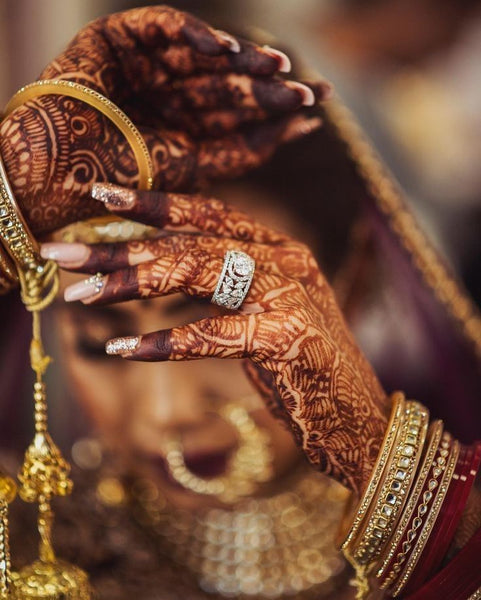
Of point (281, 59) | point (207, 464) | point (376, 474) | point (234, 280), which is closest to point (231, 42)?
point (281, 59)

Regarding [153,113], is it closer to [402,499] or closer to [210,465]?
[402,499]

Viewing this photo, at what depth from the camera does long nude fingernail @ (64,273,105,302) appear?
59cm

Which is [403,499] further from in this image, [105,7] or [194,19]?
[105,7]

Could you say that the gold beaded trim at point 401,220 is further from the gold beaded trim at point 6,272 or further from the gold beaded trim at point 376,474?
the gold beaded trim at point 6,272

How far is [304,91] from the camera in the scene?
67cm

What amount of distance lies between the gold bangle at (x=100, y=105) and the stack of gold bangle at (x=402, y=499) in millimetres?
413

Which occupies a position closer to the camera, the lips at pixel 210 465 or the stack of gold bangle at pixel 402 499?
the stack of gold bangle at pixel 402 499

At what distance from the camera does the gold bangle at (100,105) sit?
1.99 ft

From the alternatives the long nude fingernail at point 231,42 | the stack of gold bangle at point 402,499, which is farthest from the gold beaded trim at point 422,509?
the long nude fingernail at point 231,42

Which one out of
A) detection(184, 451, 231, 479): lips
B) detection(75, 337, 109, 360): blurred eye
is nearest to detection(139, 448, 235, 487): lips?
detection(184, 451, 231, 479): lips

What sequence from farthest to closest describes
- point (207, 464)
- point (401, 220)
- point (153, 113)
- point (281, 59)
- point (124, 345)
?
point (207, 464) < point (401, 220) < point (153, 113) < point (281, 59) < point (124, 345)

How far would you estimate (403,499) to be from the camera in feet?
2.11

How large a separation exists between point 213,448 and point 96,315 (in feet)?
1.25

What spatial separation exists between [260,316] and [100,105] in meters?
0.29
